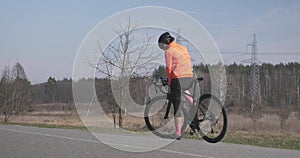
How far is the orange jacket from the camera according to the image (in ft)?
21.7

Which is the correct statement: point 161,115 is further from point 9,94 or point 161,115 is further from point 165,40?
point 9,94

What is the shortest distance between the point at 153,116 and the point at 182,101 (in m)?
1.19

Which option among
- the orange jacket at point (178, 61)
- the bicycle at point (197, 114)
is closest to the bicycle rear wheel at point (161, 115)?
the bicycle at point (197, 114)

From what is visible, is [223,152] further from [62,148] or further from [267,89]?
[267,89]

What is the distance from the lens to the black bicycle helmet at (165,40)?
262 inches

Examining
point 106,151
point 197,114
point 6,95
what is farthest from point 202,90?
point 6,95

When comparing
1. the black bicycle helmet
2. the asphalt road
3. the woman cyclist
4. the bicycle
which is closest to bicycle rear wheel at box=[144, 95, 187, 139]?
the bicycle

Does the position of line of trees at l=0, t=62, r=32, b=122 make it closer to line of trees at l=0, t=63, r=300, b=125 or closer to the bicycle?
line of trees at l=0, t=63, r=300, b=125

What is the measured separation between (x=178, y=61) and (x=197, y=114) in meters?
1.06

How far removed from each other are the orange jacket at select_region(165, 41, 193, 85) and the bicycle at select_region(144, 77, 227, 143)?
284 millimetres

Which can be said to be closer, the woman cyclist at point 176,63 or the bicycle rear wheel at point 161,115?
the woman cyclist at point 176,63

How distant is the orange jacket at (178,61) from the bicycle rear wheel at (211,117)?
1.77 feet

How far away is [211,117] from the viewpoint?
6781mm

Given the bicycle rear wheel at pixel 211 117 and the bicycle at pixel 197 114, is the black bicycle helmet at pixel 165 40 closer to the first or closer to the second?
the bicycle at pixel 197 114
